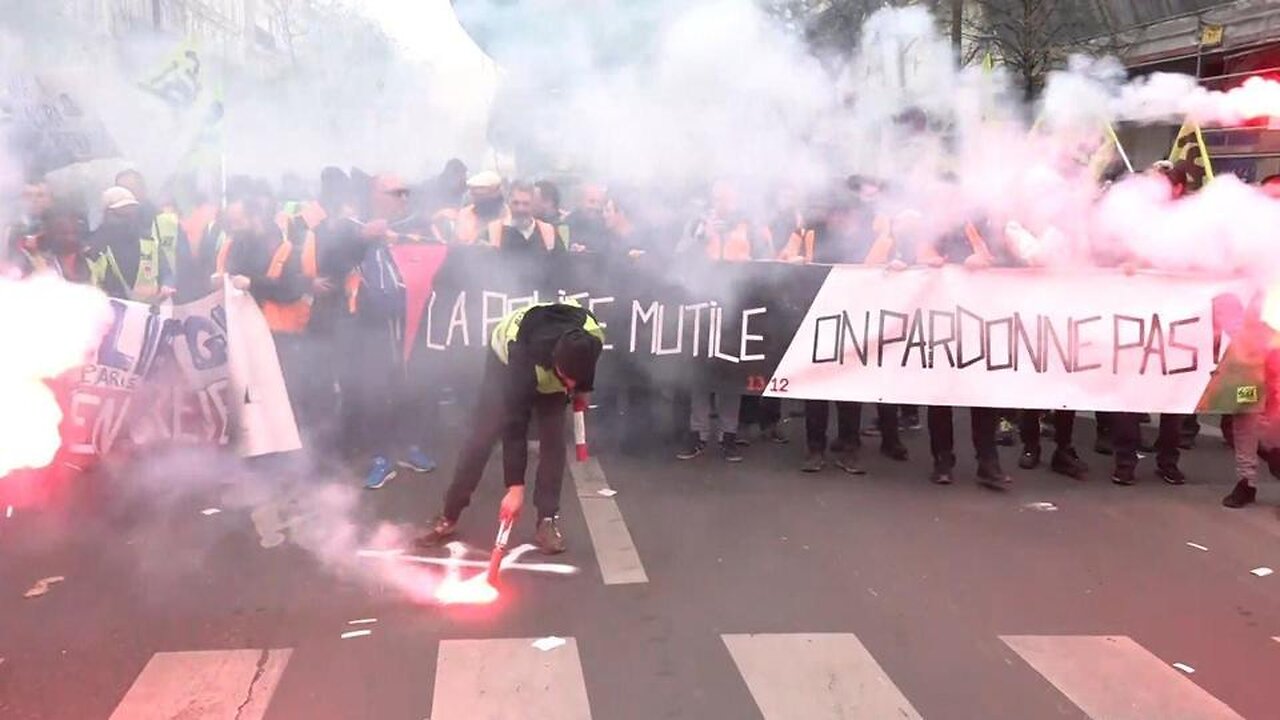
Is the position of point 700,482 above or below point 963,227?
below

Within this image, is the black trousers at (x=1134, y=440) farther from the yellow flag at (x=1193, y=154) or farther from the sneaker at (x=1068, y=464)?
the yellow flag at (x=1193, y=154)

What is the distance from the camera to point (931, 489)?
6.46 metres

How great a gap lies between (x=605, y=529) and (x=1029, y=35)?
8.50 metres

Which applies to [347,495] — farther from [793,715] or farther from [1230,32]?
[1230,32]

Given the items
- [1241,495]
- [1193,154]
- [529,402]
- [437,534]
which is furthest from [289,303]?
[1193,154]

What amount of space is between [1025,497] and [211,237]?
5257mm

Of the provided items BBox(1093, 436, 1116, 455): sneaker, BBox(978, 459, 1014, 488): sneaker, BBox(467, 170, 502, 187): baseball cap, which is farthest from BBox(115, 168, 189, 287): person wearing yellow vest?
BBox(1093, 436, 1116, 455): sneaker

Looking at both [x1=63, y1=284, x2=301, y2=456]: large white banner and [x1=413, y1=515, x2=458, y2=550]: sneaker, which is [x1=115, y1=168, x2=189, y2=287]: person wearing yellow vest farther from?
[x1=413, y1=515, x2=458, y2=550]: sneaker

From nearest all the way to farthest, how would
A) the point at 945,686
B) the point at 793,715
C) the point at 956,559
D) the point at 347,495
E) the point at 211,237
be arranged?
1. the point at 793,715
2. the point at 945,686
3. the point at 956,559
4. the point at 347,495
5. the point at 211,237

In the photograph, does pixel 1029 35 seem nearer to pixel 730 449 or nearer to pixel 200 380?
pixel 730 449

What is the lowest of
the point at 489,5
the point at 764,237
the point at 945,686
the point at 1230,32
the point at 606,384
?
the point at 945,686

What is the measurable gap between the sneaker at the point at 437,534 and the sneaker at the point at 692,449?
2107 millimetres

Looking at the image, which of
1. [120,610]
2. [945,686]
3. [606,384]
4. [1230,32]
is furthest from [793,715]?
[1230,32]

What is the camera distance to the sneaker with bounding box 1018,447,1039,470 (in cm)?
702
